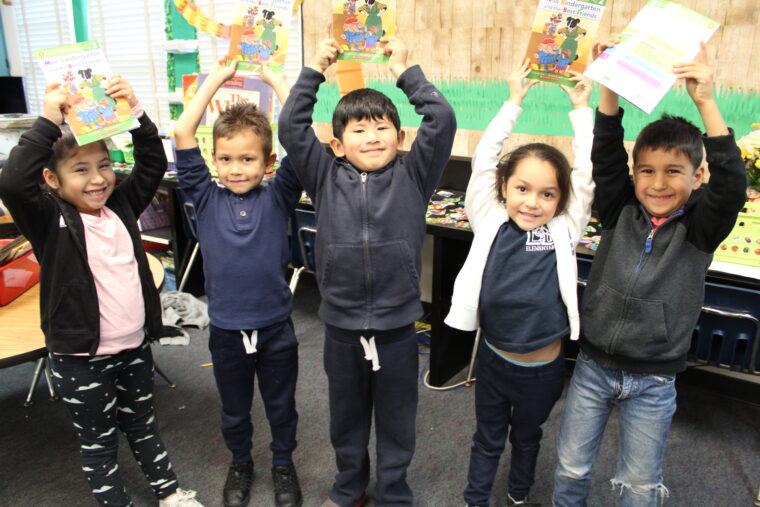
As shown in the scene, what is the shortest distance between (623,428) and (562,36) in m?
1.00

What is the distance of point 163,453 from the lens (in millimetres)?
1721

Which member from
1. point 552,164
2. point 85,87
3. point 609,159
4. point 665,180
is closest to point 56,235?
point 85,87

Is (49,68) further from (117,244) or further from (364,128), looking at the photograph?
(364,128)

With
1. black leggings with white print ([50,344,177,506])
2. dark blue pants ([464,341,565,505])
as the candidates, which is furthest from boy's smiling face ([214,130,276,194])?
dark blue pants ([464,341,565,505])

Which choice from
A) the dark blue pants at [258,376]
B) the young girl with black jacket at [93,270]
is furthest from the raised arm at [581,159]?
the young girl with black jacket at [93,270]

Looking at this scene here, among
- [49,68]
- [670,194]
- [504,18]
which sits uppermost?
[504,18]

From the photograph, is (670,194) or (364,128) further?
(364,128)

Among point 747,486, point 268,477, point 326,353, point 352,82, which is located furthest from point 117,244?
point 747,486

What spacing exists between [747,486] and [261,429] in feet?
5.60

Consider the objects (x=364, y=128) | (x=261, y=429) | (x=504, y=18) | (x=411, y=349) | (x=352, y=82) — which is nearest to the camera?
(x=364, y=128)

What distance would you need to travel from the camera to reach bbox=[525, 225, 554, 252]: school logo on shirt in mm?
1461

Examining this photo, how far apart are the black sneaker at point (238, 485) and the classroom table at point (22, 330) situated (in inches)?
25.6

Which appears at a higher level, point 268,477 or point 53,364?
point 53,364

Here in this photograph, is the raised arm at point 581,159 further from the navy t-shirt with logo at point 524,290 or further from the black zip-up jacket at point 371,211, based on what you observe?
the black zip-up jacket at point 371,211
